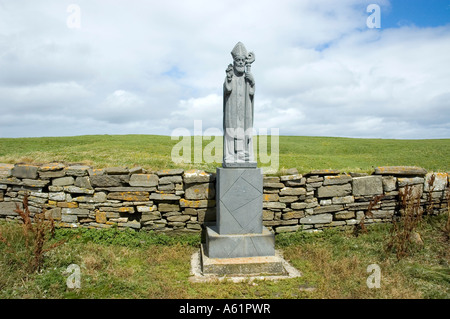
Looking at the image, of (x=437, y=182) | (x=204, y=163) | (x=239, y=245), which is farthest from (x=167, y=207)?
(x=437, y=182)

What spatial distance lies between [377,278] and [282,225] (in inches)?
95.2

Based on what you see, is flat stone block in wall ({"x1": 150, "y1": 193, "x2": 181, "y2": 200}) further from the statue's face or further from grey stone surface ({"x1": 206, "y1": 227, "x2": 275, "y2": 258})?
the statue's face

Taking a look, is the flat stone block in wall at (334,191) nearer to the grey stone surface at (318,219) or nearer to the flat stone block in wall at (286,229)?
the grey stone surface at (318,219)

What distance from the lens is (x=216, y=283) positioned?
16.5ft

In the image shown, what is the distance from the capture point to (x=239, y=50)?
5.86m

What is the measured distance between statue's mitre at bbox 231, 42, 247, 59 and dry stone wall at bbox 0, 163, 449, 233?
2698mm

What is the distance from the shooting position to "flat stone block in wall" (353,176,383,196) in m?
7.18

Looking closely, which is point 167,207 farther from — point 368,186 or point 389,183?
point 389,183

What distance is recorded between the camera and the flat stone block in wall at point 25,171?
696 cm

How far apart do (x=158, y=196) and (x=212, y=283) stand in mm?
2567

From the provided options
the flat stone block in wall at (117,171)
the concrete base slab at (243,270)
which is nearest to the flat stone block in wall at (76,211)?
the flat stone block in wall at (117,171)

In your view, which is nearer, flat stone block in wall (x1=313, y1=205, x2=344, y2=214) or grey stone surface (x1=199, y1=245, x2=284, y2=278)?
grey stone surface (x1=199, y1=245, x2=284, y2=278)

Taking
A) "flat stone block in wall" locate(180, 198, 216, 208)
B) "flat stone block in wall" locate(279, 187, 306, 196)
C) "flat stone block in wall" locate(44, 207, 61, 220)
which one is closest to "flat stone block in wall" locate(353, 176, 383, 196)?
"flat stone block in wall" locate(279, 187, 306, 196)
